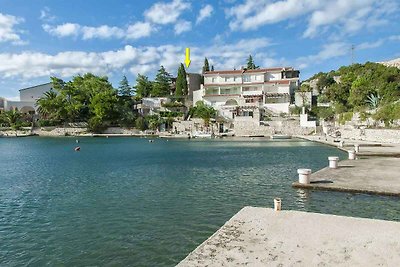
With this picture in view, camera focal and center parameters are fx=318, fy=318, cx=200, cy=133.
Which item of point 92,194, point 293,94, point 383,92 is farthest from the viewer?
point 293,94

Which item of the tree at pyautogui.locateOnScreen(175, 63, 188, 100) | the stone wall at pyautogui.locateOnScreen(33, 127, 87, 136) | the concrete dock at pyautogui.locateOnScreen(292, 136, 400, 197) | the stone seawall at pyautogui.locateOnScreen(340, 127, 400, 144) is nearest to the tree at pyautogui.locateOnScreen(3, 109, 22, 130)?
the stone wall at pyautogui.locateOnScreen(33, 127, 87, 136)

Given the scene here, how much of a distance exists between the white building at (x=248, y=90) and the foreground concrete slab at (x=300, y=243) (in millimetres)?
63092

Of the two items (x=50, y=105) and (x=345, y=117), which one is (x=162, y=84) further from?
(x=345, y=117)

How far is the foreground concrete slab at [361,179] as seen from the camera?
578 inches

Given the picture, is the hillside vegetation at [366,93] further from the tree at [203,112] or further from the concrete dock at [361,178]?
the concrete dock at [361,178]

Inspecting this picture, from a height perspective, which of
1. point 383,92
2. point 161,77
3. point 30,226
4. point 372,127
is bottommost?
point 30,226

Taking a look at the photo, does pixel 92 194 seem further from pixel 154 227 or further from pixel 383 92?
pixel 383 92

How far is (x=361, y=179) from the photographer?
666 inches

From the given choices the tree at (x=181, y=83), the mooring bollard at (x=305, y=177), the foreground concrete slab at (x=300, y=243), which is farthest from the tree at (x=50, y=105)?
the foreground concrete slab at (x=300, y=243)

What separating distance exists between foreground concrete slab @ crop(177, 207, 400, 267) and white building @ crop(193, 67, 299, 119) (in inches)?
2484

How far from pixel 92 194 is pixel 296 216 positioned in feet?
36.3

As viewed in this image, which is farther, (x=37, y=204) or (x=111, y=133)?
(x=111, y=133)

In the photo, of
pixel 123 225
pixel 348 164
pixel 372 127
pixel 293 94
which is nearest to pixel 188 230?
pixel 123 225

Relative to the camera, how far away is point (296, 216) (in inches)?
401
